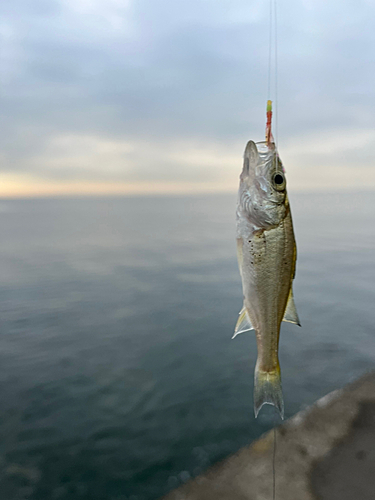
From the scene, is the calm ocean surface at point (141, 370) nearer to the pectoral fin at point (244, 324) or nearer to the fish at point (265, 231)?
the pectoral fin at point (244, 324)

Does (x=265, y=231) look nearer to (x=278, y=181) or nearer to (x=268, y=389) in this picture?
(x=278, y=181)

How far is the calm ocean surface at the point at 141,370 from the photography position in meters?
8.59

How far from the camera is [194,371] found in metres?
13.7

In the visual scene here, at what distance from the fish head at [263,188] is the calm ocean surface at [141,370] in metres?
7.98

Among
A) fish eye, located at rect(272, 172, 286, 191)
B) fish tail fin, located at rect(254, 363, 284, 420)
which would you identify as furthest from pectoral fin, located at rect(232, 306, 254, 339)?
fish eye, located at rect(272, 172, 286, 191)

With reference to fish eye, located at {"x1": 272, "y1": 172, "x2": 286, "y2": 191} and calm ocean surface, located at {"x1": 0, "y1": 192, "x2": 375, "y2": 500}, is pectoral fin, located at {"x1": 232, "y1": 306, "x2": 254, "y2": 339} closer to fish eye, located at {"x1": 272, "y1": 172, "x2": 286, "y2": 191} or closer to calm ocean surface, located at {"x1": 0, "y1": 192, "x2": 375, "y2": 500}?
fish eye, located at {"x1": 272, "y1": 172, "x2": 286, "y2": 191}

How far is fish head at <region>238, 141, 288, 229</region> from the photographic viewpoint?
3088 millimetres

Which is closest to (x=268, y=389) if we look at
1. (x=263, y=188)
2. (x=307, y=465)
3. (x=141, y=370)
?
(x=263, y=188)

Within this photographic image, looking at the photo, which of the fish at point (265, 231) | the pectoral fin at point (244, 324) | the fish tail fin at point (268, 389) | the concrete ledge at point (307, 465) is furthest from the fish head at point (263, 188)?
the concrete ledge at point (307, 465)

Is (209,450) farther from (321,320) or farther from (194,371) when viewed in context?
(321,320)

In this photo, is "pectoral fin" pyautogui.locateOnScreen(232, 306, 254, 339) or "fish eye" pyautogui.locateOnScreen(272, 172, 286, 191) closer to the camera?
"fish eye" pyautogui.locateOnScreen(272, 172, 286, 191)

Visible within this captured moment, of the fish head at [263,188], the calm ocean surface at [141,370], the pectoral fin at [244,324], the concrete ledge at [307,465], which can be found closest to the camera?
the fish head at [263,188]

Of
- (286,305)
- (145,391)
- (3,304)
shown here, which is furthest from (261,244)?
(3,304)

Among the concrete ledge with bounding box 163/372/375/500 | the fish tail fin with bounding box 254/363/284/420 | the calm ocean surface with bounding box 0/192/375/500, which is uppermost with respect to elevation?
the fish tail fin with bounding box 254/363/284/420
